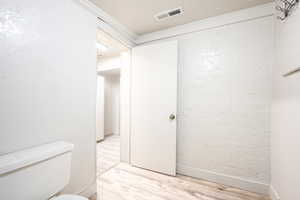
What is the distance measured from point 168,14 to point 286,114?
170 centimetres

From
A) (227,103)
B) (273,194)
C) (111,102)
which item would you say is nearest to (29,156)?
(227,103)

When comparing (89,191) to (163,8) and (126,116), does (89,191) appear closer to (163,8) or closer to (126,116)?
(126,116)

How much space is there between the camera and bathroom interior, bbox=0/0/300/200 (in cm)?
96

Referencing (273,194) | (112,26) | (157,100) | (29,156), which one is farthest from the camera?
(157,100)

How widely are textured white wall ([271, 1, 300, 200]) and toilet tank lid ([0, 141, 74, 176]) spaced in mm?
1832

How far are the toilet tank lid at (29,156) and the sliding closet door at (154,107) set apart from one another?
120cm

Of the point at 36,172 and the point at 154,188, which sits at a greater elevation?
the point at 36,172

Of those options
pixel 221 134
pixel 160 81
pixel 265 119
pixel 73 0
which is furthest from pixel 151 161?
pixel 73 0

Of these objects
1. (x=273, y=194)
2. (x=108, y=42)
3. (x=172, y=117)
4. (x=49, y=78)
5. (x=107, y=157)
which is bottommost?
(x=107, y=157)

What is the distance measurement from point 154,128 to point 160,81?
0.75m

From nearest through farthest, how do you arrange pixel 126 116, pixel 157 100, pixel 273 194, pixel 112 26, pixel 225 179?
pixel 273 194
pixel 225 179
pixel 112 26
pixel 157 100
pixel 126 116

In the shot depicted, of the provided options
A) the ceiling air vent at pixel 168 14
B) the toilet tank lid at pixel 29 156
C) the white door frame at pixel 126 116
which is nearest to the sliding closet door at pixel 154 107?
the white door frame at pixel 126 116

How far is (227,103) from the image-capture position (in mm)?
1705

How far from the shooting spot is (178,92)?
6.57 feet
